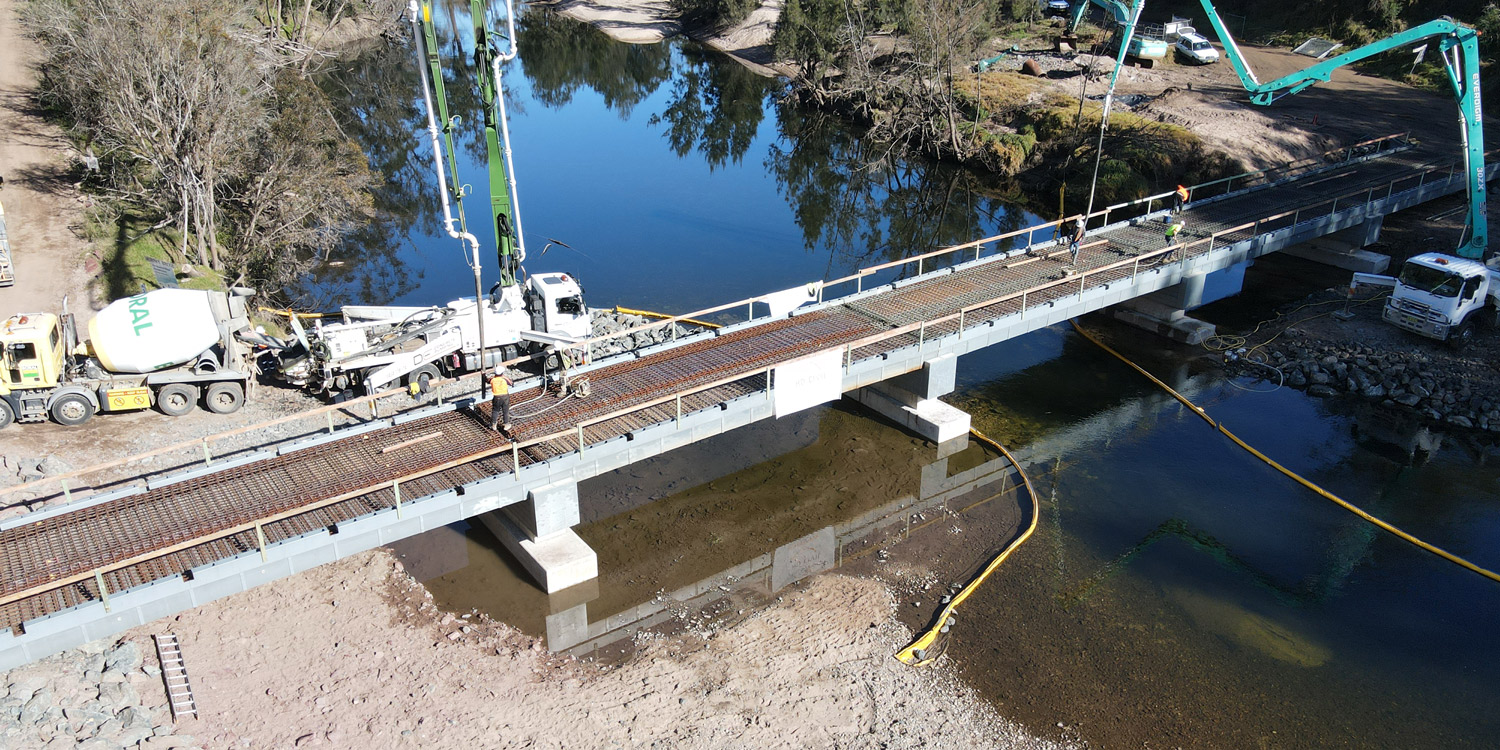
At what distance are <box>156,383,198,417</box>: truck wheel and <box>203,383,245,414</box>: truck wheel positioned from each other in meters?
0.34

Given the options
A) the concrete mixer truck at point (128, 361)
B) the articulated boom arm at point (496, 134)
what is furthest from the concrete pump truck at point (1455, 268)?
the concrete mixer truck at point (128, 361)

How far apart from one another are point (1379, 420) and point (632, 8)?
86008 mm

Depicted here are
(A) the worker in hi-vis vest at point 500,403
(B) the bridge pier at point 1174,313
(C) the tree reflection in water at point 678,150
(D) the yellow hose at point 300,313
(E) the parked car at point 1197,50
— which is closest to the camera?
(A) the worker in hi-vis vest at point 500,403

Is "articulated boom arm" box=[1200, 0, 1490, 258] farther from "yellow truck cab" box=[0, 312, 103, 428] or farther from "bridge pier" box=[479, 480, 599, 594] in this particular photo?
"yellow truck cab" box=[0, 312, 103, 428]

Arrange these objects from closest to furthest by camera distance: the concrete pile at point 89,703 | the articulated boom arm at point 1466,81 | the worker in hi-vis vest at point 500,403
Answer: the concrete pile at point 89,703
the worker in hi-vis vest at point 500,403
the articulated boom arm at point 1466,81

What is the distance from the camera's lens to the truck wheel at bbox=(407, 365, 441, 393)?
2445 cm

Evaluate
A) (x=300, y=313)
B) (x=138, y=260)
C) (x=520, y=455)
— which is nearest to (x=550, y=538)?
(x=520, y=455)

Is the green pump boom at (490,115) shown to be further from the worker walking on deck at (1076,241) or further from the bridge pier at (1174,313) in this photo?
the bridge pier at (1174,313)

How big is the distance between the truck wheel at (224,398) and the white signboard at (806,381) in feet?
44.1

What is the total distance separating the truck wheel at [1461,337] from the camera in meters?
28.2

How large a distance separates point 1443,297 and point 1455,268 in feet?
3.26

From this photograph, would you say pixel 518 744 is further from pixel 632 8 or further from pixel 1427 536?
pixel 632 8

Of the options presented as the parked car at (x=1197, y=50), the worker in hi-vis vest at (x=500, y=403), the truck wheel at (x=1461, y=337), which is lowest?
the truck wheel at (x=1461, y=337)

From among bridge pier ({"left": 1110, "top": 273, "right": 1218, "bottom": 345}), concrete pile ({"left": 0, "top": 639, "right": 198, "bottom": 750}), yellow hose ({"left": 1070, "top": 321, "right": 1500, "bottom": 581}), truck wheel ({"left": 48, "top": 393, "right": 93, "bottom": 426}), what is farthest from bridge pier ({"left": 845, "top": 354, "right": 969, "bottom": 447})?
truck wheel ({"left": 48, "top": 393, "right": 93, "bottom": 426})
